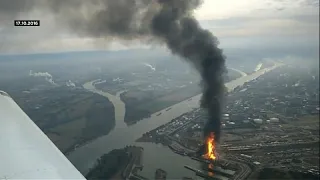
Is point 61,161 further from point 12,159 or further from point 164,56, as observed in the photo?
point 164,56

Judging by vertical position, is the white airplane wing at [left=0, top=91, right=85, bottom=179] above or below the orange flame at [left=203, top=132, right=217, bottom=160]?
above

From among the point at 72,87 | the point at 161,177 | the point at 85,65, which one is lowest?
the point at 161,177

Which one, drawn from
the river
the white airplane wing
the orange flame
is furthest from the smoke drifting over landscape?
the white airplane wing

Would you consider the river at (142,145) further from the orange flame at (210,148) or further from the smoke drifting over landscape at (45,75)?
the smoke drifting over landscape at (45,75)

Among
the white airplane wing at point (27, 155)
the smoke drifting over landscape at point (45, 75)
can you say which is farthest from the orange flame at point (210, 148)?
the white airplane wing at point (27, 155)

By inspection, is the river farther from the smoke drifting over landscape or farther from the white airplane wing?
the white airplane wing

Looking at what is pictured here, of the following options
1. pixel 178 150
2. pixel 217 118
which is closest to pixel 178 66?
pixel 217 118

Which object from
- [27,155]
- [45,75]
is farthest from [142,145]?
[27,155]

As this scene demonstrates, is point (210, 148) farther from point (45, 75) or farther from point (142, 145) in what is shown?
point (45, 75)
